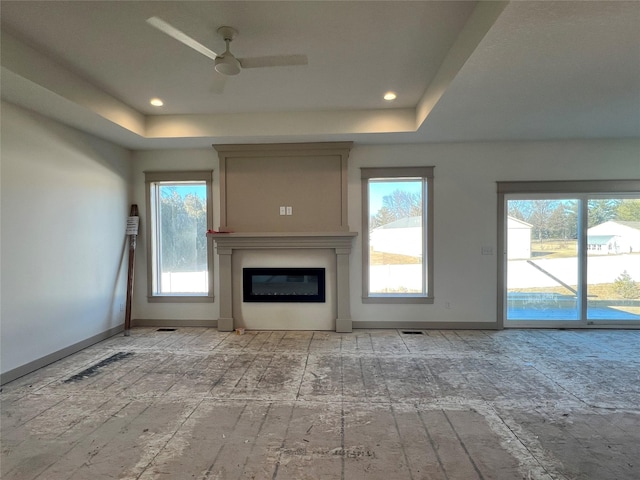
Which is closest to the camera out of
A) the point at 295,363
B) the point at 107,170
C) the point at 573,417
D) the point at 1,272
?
the point at 573,417

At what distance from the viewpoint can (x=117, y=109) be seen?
3650mm

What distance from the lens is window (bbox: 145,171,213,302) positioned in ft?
15.8

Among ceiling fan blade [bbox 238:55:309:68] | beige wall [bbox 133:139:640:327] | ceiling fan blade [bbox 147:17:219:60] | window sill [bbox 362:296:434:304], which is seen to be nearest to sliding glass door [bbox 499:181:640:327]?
beige wall [bbox 133:139:640:327]

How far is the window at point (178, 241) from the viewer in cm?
481

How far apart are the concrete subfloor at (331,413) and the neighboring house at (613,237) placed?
1358 mm

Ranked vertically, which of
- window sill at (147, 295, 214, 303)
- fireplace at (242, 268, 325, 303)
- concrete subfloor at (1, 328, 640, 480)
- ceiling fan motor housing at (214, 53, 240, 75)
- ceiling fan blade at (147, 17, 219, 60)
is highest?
ceiling fan blade at (147, 17, 219, 60)

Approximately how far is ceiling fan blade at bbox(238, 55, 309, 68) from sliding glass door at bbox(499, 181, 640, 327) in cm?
352

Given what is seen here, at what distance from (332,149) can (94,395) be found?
3768mm

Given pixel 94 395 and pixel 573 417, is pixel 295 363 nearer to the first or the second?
pixel 94 395

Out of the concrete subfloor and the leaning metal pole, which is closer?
the concrete subfloor

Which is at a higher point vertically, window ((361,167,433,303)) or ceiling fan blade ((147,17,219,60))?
ceiling fan blade ((147,17,219,60))

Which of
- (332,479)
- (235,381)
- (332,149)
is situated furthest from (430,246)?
(332,479)

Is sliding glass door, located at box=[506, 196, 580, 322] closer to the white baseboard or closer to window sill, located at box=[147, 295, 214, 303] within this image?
window sill, located at box=[147, 295, 214, 303]

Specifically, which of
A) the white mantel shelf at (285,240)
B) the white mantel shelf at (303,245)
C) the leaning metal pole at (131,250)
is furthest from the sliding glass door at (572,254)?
the leaning metal pole at (131,250)
